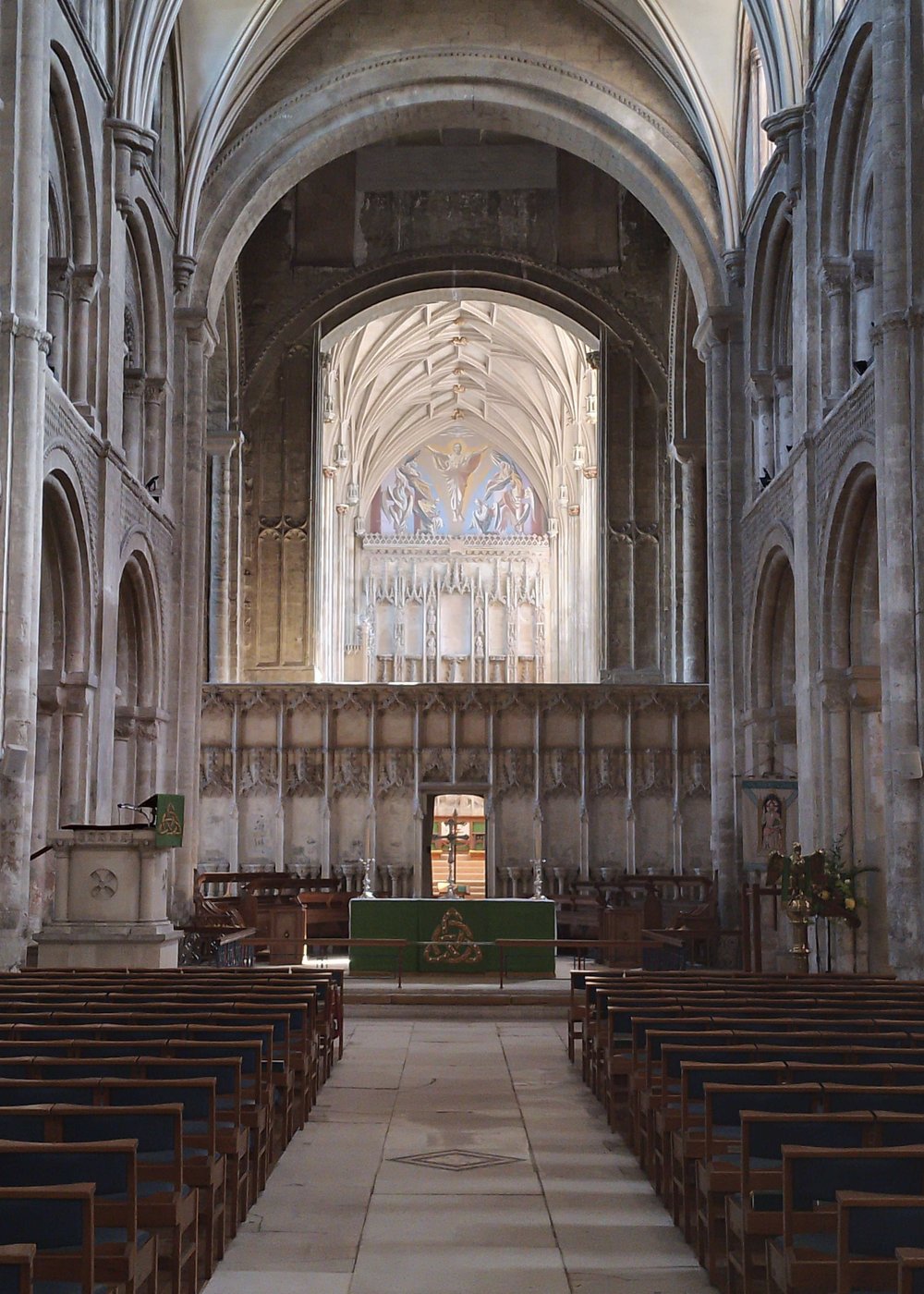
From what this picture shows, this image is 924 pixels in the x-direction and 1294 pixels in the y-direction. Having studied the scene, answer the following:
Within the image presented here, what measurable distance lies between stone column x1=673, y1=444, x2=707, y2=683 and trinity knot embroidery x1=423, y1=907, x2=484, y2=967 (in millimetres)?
10024

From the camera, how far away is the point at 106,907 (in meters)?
12.7

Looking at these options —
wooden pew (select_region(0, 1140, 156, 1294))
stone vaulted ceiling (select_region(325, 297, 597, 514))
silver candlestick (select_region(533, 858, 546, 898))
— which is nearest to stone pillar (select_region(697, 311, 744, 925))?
silver candlestick (select_region(533, 858, 546, 898))

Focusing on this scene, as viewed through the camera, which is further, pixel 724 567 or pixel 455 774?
pixel 455 774

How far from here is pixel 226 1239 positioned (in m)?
6.09

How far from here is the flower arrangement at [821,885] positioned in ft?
47.9

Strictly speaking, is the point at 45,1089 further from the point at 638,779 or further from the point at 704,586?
the point at 704,586

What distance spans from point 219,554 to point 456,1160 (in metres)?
21.6

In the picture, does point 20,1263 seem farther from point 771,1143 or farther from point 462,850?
point 462,850

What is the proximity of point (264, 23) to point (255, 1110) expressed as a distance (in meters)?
18.9

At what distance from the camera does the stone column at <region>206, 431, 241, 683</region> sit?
2784 cm

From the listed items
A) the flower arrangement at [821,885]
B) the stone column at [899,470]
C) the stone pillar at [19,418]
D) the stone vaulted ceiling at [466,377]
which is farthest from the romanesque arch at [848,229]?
the stone vaulted ceiling at [466,377]

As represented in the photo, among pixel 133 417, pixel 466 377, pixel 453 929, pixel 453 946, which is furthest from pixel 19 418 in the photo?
pixel 466 377

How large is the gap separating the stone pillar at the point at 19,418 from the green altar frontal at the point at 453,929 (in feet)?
18.4

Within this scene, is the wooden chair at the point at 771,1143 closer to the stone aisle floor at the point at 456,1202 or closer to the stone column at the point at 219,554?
the stone aisle floor at the point at 456,1202
